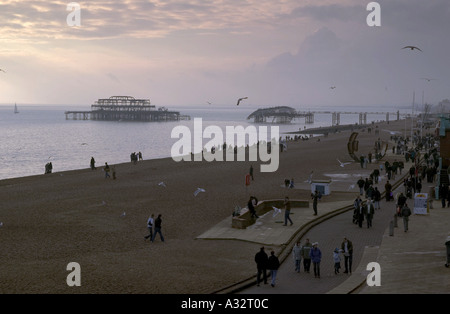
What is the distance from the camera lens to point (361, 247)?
15453 mm

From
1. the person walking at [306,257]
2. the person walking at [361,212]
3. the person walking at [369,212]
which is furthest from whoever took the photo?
the person walking at [361,212]

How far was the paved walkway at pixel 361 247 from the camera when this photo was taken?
11.8 m

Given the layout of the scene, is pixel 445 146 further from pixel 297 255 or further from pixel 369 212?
pixel 297 255

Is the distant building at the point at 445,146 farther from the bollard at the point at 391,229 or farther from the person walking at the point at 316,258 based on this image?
the person walking at the point at 316,258

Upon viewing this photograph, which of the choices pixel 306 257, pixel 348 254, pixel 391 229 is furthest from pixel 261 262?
pixel 391 229

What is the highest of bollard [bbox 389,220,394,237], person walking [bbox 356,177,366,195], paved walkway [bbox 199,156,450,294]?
person walking [bbox 356,177,366,195]

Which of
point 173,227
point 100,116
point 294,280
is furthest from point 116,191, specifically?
point 100,116

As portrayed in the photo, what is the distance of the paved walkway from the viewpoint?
11805 millimetres

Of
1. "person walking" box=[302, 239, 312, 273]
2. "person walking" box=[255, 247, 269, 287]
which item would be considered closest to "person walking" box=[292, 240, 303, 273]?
"person walking" box=[302, 239, 312, 273]

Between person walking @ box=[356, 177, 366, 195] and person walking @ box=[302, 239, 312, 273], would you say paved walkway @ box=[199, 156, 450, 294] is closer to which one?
person walking @ box=[302, 239, 312, 273]

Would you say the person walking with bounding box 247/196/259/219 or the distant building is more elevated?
the distant building

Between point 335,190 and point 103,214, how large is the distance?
12.1 m

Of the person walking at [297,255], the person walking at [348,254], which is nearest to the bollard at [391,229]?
the person walking at [348,254]
